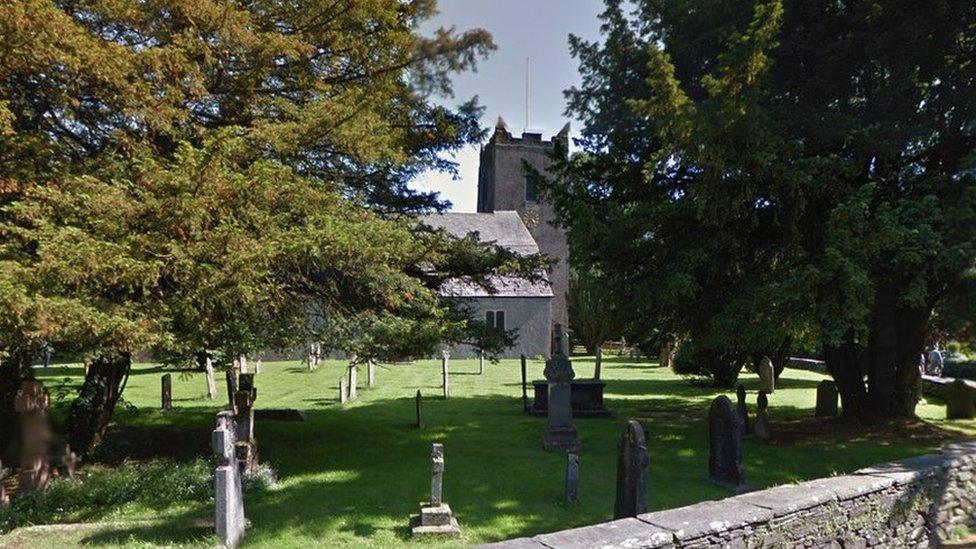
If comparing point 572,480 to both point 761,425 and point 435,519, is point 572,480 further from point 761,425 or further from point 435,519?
point 761,425

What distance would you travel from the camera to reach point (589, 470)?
11281 mm

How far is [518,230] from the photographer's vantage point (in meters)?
43.6

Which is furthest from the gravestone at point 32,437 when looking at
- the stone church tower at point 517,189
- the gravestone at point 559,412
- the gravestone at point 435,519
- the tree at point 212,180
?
the stone church tower at point 517,189

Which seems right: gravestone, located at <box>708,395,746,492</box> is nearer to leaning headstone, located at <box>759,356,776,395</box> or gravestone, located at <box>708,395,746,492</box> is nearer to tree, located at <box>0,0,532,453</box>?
tree, located at <box>0,0,532,453</box>

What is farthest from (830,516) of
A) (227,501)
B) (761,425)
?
(761,425)

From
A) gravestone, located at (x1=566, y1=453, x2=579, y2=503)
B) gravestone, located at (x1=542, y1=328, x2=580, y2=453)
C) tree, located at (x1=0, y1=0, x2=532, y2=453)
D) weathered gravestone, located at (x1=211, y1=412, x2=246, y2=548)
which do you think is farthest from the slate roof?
weathered gravestone, located at (x1=211, y1=412, x2=246, y2=548)

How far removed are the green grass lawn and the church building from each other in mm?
15538

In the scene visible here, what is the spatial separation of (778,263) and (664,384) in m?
14.3

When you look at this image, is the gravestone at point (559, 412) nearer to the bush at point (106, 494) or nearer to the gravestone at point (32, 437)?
the bush at point (106, 494)

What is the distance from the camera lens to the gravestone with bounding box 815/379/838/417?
55.7 feet

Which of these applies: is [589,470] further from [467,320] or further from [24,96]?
[24,96]

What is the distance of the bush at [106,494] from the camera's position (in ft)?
28.8

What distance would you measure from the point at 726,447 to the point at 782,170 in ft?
15.3

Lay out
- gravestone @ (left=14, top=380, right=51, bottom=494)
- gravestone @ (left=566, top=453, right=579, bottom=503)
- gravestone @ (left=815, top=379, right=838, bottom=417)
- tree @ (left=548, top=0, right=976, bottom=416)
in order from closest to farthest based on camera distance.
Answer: gravestone @ (left=566, top=453, right=579, bottom=503) < gravestone @ (left=14, top=380, right=51, bottom=494) < tree @ (left=548, top=0, right=976, bottom=416) < gravestone @ (left=815, top=379, right=838, bottom=417)
